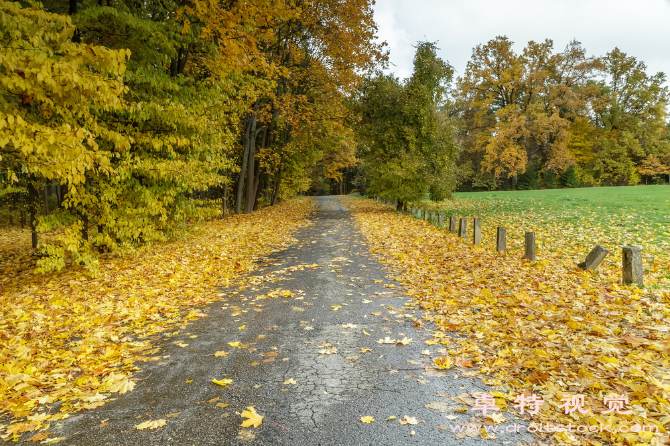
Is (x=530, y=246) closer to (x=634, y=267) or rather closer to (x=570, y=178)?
(x=634, y=267)

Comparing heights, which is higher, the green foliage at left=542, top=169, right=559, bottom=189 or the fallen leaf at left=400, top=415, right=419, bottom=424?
the green foliage at left=542, top=169, right=559, bottom=189

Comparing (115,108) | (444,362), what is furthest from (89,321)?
(444,362)

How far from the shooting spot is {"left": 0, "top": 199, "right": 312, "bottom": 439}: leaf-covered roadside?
11.4 ft

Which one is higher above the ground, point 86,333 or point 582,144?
point 582,144

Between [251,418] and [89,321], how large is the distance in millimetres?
3565

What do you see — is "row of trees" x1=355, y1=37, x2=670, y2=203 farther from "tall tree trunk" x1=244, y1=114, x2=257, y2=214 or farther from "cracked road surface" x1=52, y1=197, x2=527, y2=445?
"cracked road surface" x1=52, y1=197, x2=527, y2=445

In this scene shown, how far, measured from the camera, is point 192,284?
24.0 ft

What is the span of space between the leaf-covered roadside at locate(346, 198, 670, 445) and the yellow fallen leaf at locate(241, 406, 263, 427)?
1.99 meters

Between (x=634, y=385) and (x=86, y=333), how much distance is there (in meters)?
5.97

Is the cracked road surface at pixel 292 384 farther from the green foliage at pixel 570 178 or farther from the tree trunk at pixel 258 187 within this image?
the green foliage at pixel 570 178

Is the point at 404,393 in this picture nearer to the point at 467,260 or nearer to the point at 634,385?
the point at 634,385

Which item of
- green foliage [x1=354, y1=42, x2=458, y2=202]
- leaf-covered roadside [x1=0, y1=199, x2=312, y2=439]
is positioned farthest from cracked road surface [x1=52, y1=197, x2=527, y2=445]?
green foliage [x1=354, y1=42, x2=458, y2=202]

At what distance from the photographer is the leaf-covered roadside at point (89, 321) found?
3.48 meters

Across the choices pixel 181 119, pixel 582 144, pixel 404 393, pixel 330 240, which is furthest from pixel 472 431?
pixel 582 144
